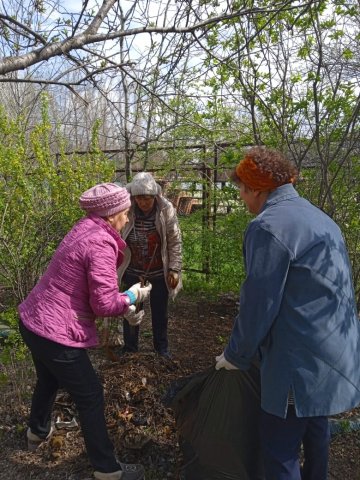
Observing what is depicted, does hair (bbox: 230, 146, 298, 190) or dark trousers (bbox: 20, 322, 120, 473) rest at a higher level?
hair (bbox: 230, 146, 298, 190)

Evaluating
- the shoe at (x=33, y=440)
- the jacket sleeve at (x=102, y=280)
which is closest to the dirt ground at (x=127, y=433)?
the shoe at (x=33, y=440)

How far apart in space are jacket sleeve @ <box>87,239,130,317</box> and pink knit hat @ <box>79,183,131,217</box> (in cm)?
18

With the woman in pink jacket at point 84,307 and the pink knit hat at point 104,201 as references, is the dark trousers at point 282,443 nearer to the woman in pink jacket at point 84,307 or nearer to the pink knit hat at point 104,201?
the woman in pink jacket at point 84,307

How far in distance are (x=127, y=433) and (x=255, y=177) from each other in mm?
1734

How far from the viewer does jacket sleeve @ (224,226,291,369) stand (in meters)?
1.54

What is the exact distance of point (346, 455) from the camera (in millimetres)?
2564

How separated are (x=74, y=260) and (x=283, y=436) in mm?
1177

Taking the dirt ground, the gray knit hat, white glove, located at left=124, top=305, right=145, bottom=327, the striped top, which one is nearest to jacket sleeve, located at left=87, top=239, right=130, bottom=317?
white glove, located at left=124, top=305, right=145, bottom=327

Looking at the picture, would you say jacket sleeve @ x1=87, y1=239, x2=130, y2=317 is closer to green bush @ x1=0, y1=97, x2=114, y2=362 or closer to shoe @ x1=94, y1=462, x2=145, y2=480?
shoe @ x1=94, y1=462, x2=145, y2=480

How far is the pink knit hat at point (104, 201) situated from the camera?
2193 mm

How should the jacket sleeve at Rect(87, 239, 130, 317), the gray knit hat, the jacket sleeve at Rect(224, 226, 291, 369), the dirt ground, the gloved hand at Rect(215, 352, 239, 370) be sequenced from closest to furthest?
the jacket sleeve at Rect(224, 226, 291, 369)
the gloved hand at Rect(215, 352, 239, 370)
the jacket sleeve at Rect(87, 239, 130, 317)
the dirt ground
the gray knit hat

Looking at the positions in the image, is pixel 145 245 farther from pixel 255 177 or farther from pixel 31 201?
pixel 255 177

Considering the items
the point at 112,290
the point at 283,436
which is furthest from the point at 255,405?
the point at 112,290

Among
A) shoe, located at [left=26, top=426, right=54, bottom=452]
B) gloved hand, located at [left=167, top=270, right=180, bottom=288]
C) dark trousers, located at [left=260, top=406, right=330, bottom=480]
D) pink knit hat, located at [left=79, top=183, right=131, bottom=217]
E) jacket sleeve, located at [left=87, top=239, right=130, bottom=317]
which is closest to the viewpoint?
dark trousers, located at [left=260, top=406, right=330, bottom=480]
